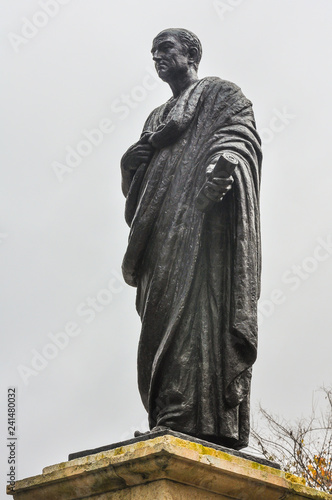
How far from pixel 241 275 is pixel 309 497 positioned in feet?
4.82

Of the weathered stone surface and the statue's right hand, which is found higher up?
the statue's right hand

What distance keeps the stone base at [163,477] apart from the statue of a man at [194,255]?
41 cm

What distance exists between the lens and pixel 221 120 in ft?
19.4

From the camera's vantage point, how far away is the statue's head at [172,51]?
244 inches

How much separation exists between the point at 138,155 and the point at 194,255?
3.48ft

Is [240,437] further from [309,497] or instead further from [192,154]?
[192,154]

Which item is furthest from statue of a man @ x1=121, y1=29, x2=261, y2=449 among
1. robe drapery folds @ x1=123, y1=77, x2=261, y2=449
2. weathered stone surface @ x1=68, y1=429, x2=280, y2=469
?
weathered stone surface @ x1=68, y1=429, x2=280, y2=469

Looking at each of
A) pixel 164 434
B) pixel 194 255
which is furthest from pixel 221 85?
pixel 164 434

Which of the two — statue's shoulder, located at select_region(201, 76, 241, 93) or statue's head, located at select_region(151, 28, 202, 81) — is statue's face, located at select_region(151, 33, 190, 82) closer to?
statue's head, located at select_region(151, 28, 202, 81)

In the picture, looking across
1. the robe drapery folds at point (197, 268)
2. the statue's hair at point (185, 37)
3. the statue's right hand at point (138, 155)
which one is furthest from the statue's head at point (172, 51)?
the statue's right hand at point (138, 155)

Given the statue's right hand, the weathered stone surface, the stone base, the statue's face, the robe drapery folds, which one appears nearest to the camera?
the stone base

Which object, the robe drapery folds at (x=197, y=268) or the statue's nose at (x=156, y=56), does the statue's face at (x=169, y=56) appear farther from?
the robe drapery folds at (x=197, y=268)

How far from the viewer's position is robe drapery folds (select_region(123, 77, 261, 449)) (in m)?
5.14

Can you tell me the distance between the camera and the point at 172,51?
6.20 metres
